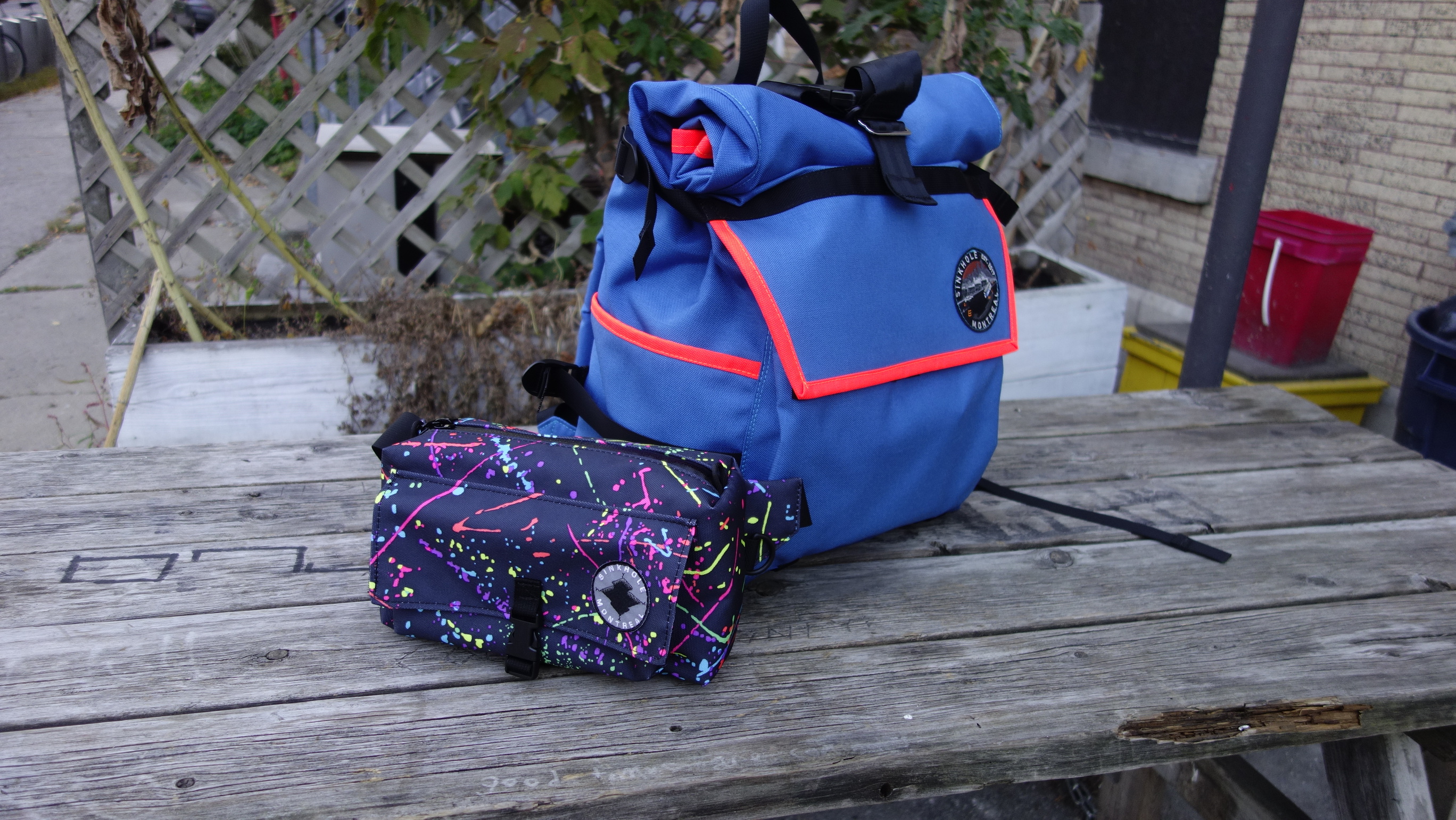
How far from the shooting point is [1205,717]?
0.96 metres

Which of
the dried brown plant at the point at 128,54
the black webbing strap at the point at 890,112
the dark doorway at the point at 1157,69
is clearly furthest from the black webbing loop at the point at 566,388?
the dark doorway at the point at 1157,69

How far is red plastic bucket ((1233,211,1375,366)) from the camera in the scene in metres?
2.63

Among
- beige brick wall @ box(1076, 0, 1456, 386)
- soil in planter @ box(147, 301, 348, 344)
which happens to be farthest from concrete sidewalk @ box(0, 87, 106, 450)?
beige brick wall @ box(1076, 0, 1456, 386)

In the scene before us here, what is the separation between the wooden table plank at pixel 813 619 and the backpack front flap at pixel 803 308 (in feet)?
0.32

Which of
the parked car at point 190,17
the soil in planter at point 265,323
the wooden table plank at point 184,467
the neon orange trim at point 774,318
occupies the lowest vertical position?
the soil in planter at point 265,323

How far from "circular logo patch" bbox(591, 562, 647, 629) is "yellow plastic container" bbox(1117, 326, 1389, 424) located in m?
2.12

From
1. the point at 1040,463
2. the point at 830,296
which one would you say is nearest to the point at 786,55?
the point at 1040,463

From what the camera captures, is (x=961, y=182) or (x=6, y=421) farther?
(x=6, y=421)

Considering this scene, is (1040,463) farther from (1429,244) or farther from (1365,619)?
(1429,244)

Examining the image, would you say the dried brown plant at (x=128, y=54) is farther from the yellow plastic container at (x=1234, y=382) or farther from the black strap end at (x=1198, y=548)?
the yellow plastic container at (x=1234, y=382)

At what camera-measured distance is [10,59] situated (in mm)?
4340

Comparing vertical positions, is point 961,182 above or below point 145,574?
above

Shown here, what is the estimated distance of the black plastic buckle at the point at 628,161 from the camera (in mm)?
1123

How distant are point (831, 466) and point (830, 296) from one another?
0.65ft
